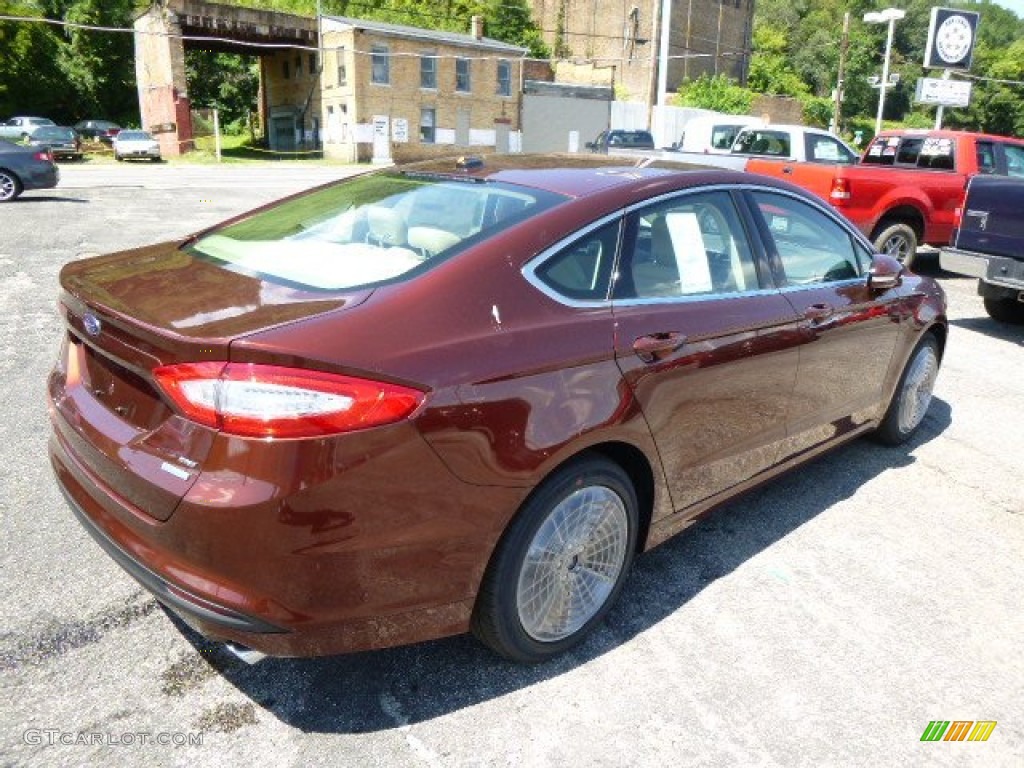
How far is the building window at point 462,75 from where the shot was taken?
4672 centimetres

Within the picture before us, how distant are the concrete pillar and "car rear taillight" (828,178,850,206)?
4043 centimetres

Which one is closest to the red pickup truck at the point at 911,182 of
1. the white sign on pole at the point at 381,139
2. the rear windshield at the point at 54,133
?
the rear windshield at the point at 54,133

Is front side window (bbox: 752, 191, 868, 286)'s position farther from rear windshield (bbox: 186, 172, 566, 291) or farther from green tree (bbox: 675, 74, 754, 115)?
green tree (bbox: 675, 74, 754, 115)

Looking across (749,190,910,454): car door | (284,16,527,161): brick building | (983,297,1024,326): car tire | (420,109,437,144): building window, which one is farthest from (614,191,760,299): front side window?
(420,109,437,144): building window

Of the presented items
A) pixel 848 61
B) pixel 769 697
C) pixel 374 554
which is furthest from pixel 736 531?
pixel 848 61

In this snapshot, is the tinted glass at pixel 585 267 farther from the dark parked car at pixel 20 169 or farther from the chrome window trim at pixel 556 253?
the dark parked car at pixel 20 169

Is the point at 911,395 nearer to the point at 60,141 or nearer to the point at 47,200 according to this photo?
the point at 47,200

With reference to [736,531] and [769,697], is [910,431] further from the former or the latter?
[769,697]

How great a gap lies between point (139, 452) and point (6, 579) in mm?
1314

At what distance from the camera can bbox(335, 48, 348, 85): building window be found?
4353 centimetres

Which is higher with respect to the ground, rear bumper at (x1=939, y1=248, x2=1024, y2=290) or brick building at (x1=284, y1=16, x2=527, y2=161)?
brick building at (x1=284, y1=16, x2=527, y2=161)

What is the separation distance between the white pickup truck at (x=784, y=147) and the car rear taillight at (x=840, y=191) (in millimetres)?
2277

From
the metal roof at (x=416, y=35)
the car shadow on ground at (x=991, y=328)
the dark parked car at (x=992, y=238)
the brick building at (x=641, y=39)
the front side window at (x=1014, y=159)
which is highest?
the brick building at (x=641, y=39)

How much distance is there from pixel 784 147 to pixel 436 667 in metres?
12.3
